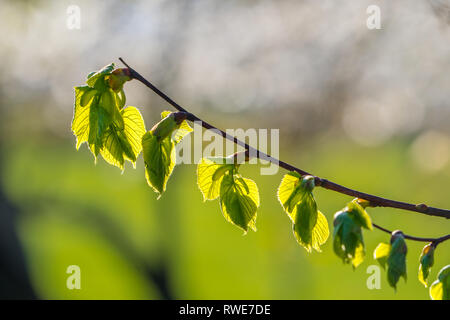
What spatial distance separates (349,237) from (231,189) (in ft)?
0.62

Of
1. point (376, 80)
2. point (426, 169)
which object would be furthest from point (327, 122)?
point (426, 169)

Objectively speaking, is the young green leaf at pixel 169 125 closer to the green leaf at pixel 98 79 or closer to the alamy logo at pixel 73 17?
the green leaf at pixel 98 79

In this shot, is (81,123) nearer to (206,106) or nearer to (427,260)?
(427,260)

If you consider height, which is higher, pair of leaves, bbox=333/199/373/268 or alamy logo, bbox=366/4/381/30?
alamy logo, bbox=366/4/381/30

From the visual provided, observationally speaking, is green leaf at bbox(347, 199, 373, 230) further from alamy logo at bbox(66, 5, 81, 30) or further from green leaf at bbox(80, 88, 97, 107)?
alamy logo at bbox(66, 5, 81, 30)

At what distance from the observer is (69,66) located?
5168 mm

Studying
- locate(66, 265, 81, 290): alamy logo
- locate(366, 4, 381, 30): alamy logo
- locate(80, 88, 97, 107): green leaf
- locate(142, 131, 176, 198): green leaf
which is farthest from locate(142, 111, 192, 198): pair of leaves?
locate(66, 265, 81, 290): alamy logo

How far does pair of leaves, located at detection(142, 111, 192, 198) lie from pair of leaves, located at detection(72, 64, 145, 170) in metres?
0.05

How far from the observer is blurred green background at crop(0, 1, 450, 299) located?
4.98 m

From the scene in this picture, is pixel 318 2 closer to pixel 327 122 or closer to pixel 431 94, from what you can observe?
pixel 431 94

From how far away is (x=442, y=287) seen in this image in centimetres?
76

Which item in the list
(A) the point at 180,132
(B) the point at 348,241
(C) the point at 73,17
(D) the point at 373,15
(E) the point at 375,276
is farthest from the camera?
(C) the point at 73,17

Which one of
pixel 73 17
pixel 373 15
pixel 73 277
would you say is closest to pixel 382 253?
pixel 373 15
